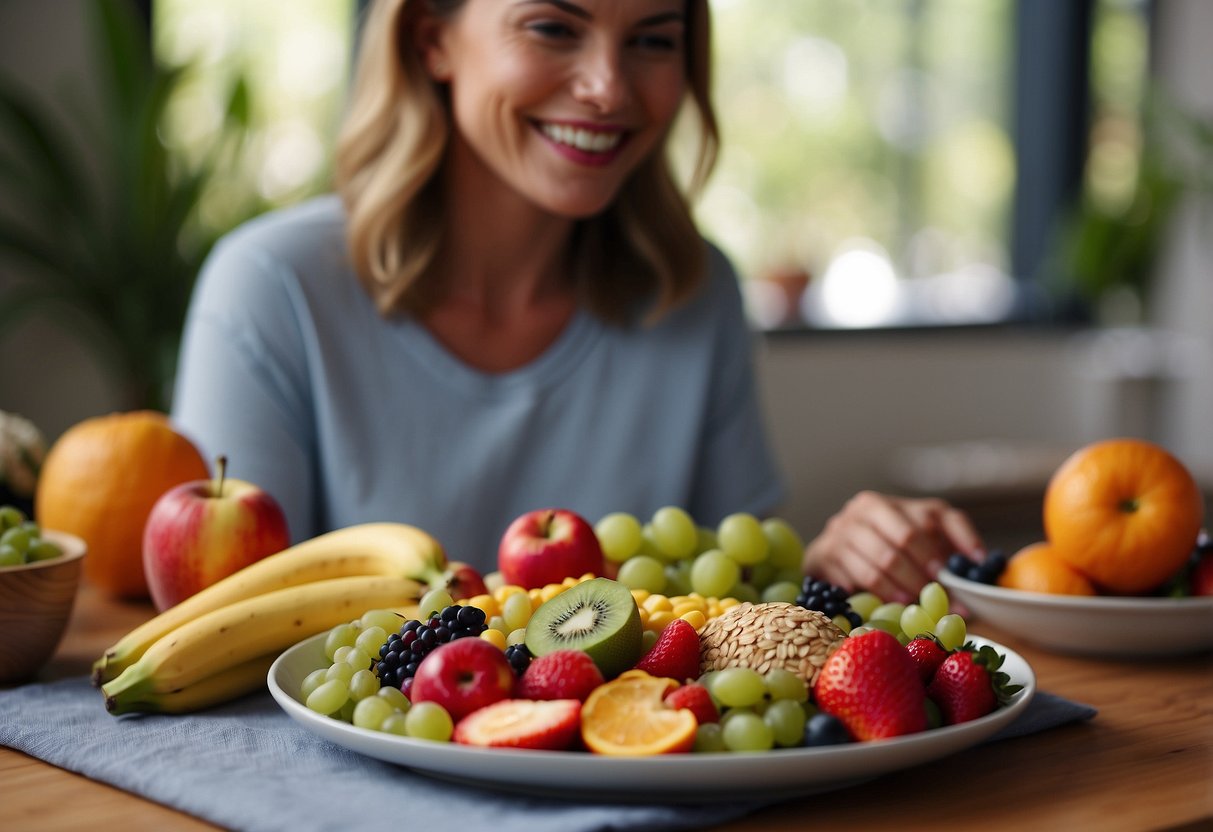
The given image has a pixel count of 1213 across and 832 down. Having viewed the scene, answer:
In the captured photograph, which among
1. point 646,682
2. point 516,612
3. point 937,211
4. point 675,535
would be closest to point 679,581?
point 675,535

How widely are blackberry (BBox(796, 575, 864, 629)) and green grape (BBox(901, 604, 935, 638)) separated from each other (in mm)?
63

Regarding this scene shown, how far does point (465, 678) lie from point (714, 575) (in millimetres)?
379

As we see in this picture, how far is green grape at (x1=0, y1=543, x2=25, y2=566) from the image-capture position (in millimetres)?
1042

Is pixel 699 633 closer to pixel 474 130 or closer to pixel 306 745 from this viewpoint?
pixel 306 745

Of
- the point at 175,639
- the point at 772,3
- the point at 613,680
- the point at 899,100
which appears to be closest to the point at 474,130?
the point at 175,639

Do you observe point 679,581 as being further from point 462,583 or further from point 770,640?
point 770,640

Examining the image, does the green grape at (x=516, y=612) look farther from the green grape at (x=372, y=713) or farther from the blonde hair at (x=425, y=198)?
the blonde hair at (x=425, y=198)

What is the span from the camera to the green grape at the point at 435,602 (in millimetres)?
946

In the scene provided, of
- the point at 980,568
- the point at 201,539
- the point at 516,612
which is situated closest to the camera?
the point at 516,612

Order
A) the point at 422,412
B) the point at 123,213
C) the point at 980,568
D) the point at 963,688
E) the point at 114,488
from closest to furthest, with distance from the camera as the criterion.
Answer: the point at 963,688 < the point at 980,568 < the point at 114,488 < the point at 422,412 < the point at 123,213

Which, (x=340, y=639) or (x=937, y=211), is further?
(x=937, y=211)

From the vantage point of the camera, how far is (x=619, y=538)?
1.17 metres

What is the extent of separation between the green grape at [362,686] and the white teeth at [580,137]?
1.02 m

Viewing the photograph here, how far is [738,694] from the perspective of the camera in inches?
29.9
